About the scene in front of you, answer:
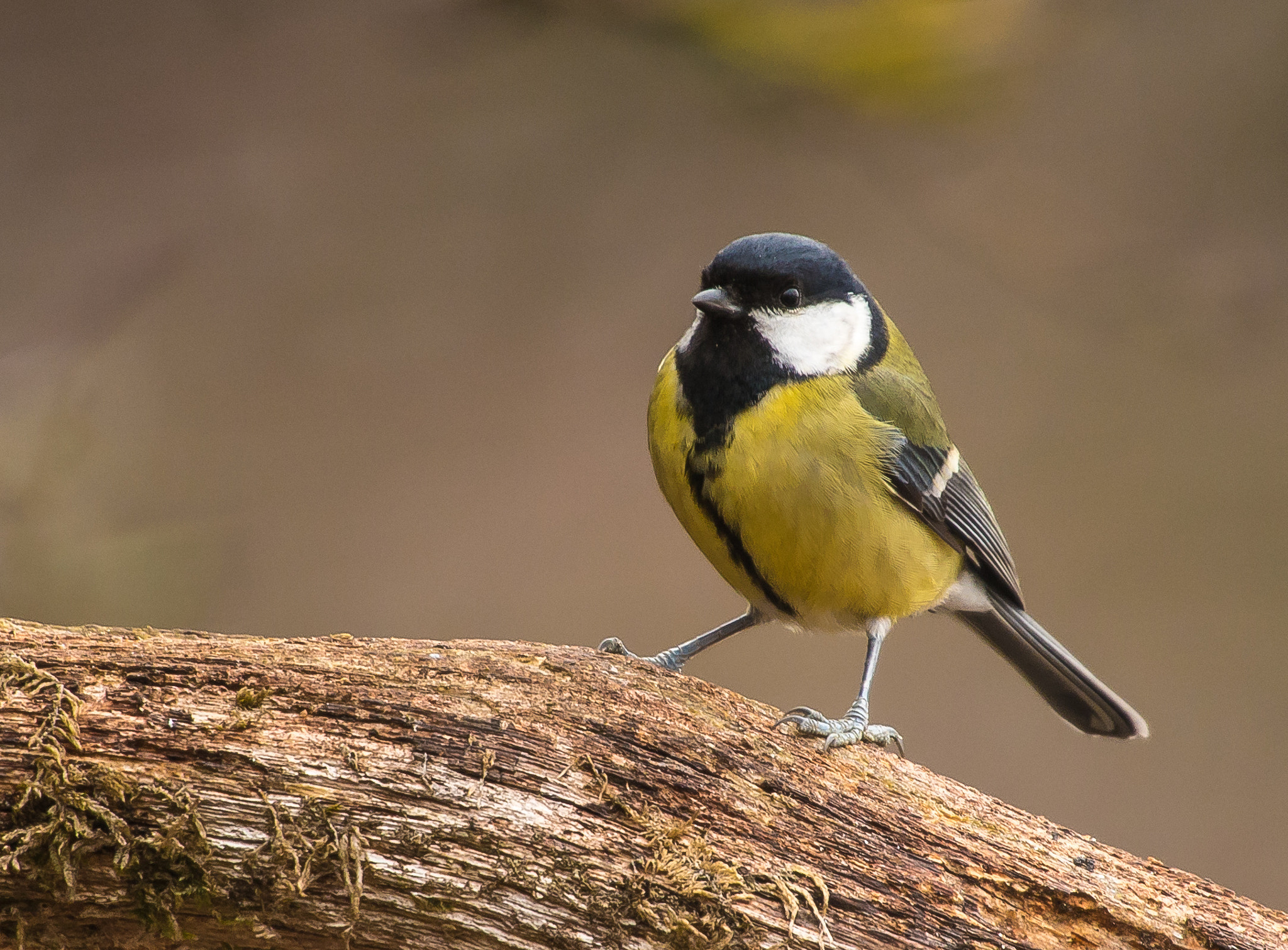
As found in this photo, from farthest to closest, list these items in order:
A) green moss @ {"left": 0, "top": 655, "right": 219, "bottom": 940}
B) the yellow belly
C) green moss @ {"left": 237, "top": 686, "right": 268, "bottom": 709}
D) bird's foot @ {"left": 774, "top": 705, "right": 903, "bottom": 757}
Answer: the yellow belly
bird's foot @ {"left": 774, "top": 705, "right": 903, "bottom": 757}
green moss @ {"left": 237, "top": 686, "right": 268, "bottom": 709}
green moss @ {"left": 0, "top": 655, "right": 219, "bottom": 940}

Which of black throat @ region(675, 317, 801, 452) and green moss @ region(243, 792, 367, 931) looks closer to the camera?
green moss @ region(243, 792, 367, 931)

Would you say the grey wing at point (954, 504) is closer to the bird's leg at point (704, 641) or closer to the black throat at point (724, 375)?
the black throat at point (724, 375)

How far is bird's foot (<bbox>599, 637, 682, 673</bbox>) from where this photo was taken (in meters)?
1.66

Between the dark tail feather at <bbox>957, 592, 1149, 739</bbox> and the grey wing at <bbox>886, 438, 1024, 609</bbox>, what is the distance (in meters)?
0.05

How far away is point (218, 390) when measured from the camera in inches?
81.9

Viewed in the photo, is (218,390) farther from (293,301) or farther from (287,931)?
(287,931)

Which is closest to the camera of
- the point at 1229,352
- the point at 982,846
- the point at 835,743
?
the point at 982,846

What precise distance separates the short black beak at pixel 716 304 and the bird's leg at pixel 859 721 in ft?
1.81

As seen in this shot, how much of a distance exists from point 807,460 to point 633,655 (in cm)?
38

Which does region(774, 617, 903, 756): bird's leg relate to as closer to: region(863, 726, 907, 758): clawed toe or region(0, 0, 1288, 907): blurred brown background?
region(863, 726, 907, 758): clawed toe

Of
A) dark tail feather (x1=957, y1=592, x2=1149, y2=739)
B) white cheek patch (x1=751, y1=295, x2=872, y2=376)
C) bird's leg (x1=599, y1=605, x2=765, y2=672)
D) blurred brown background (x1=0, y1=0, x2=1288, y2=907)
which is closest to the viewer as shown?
blurred brown background (x1=0, y1=0, x2=1288, y2=907)

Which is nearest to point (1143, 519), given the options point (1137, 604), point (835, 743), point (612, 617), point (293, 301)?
point (1137, 604)

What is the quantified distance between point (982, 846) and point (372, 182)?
1448 millimetres

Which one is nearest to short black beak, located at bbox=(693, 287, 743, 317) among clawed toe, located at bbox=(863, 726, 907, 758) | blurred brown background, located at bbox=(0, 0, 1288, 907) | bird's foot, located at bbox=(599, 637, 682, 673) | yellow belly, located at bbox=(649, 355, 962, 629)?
yellow belly, located at bbox=(649, 355, 962, 629)
